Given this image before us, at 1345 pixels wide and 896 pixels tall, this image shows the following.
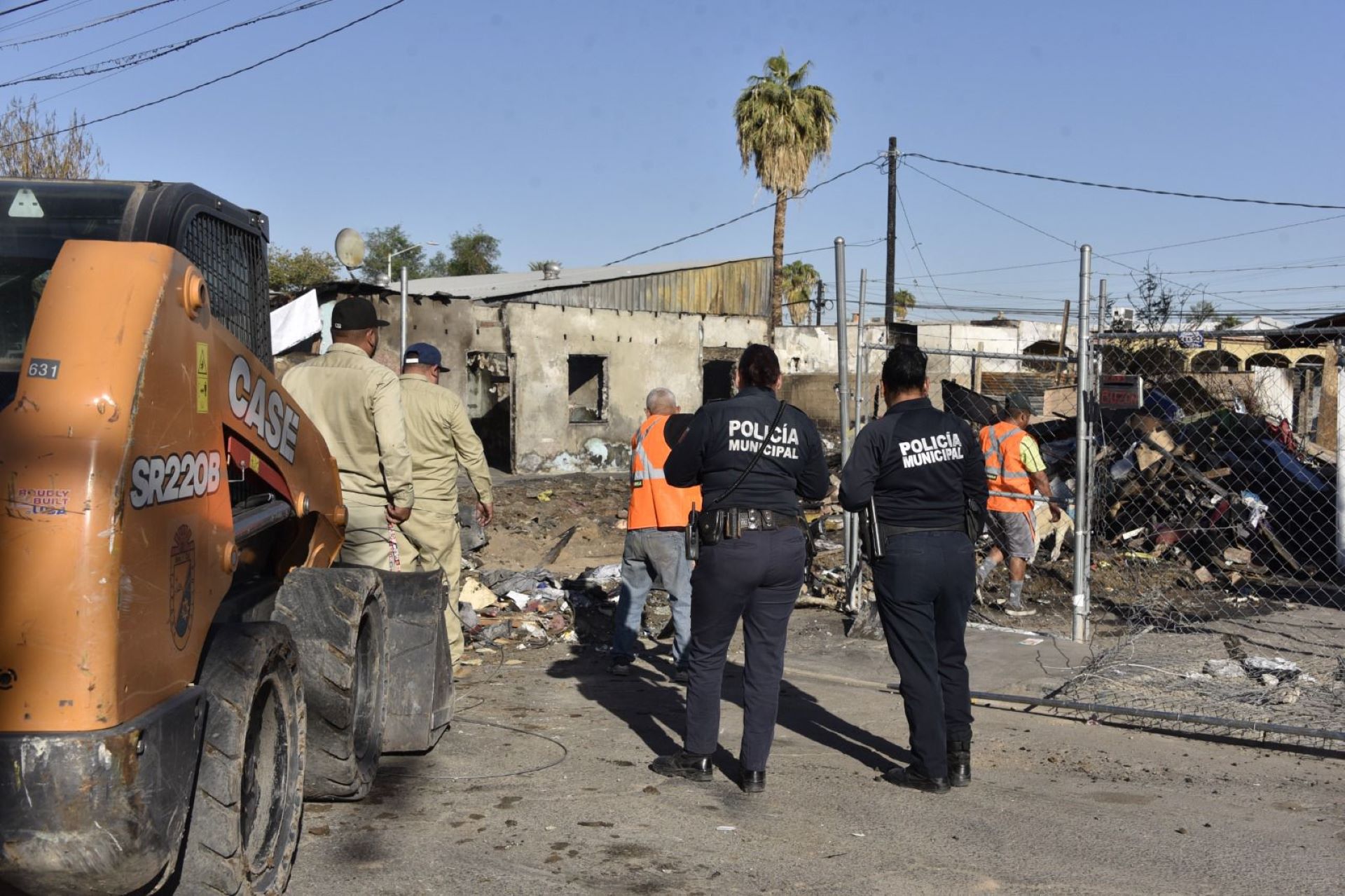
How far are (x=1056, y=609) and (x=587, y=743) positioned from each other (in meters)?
6.32

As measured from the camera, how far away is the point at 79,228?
11.2 ft

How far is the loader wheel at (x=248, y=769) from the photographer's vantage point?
3150 millimetres

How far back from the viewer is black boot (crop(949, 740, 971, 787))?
5395mm

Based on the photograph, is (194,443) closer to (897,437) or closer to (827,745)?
(897,437)

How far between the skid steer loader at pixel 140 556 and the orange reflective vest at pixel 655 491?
3.48 metres

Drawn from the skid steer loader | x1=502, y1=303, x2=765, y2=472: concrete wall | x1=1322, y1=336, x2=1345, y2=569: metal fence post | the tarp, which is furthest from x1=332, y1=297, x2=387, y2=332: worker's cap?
x1=502, y1=303, x2=765, y2=472: concrete wall

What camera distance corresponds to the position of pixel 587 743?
19.6 feet

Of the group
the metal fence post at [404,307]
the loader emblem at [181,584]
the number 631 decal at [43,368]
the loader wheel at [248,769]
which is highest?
the metal fence post at [404,307]

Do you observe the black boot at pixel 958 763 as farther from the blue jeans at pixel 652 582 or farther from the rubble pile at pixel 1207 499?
the rubble pile at pixel 1207 499

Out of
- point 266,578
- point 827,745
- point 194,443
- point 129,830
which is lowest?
point 827,745

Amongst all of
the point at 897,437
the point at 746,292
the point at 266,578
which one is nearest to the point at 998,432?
the point at 897,437

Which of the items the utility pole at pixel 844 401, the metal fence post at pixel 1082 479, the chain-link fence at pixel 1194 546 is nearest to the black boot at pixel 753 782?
the chain-link fence at pixel 1194 546

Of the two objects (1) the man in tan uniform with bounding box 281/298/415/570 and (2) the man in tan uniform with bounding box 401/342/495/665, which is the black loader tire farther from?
(2) the man in tan uniform with bounding box 401/342/495/665

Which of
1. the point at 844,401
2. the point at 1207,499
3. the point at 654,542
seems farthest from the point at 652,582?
the point at 1207,499
